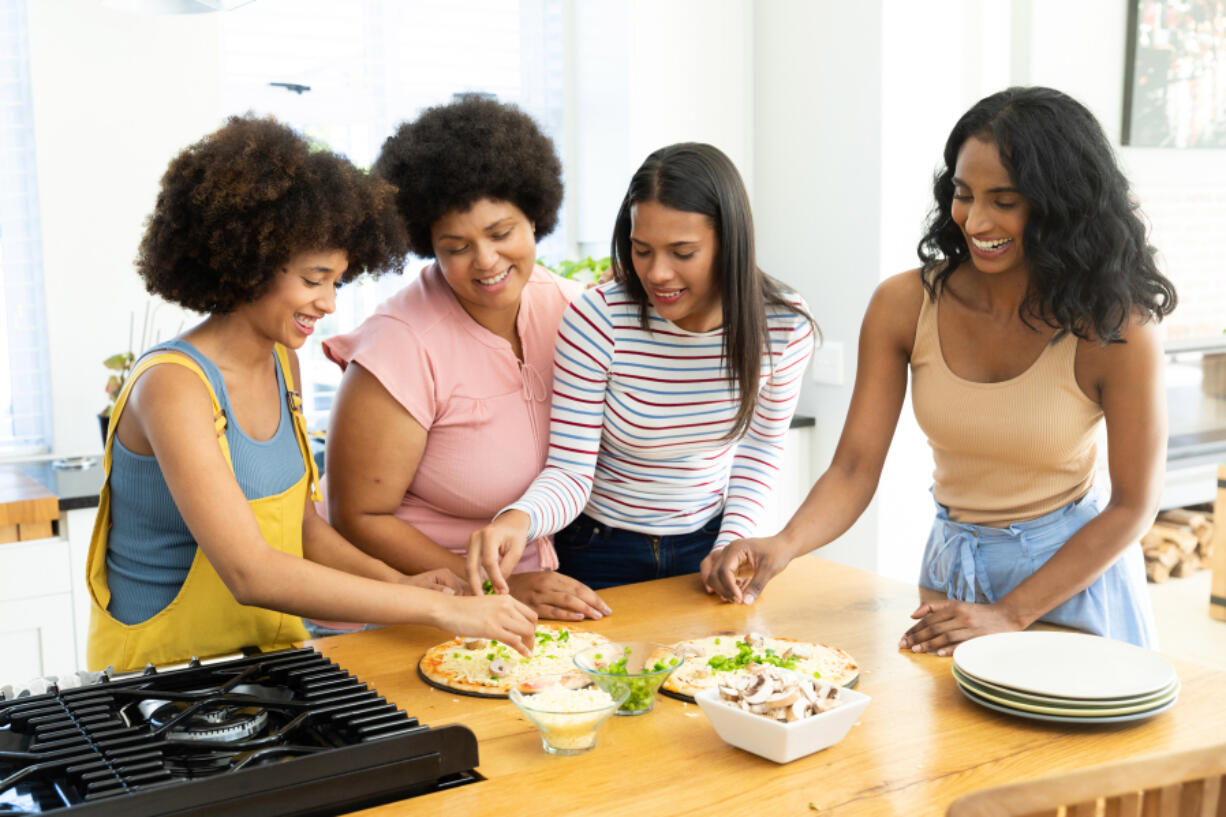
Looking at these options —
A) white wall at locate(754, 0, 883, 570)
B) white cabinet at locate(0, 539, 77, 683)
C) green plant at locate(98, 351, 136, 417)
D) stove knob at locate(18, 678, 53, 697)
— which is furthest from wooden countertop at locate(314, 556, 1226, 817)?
white wall at locate(754, 0, 883, 570)

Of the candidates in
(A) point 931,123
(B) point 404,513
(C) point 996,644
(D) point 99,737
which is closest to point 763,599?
(C) point 996,644

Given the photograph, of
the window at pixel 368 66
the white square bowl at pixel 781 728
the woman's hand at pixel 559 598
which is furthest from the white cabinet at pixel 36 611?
the white square bowl at pixel 781 728

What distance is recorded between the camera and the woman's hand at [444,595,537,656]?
1441 mm

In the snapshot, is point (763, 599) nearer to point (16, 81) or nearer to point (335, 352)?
point (335, 352)

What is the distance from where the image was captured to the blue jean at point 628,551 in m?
1.99

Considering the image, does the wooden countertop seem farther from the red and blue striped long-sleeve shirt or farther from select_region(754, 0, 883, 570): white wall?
select_region(754, 0, 883, 570): white wall

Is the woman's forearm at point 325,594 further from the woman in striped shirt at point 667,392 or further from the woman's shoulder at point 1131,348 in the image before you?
the woman's shoulder at point 1131,348

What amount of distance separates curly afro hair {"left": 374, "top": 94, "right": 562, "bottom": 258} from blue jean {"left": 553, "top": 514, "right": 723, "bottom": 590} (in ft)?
1.84

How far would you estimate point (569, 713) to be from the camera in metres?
1.20

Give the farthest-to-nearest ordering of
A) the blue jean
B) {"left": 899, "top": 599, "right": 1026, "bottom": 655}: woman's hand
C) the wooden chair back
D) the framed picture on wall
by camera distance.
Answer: the framed picture on wall → the blue jean → {"left": 899, "top": 599, "right": 1026, "bottom": 655}: woman's hand → the wooden chair back

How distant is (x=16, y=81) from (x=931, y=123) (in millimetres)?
2564

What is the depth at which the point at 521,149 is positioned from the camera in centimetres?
189

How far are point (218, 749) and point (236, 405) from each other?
59cm

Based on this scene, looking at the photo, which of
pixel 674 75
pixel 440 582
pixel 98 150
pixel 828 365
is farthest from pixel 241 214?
pixel 674 75
